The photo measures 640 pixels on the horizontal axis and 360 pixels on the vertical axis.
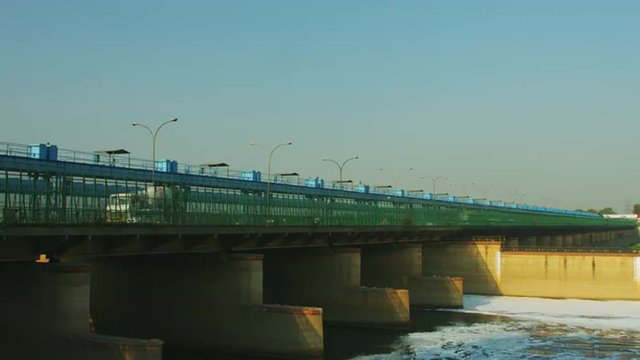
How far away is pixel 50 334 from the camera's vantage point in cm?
3575

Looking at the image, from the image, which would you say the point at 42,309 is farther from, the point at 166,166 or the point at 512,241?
the point at 512,241

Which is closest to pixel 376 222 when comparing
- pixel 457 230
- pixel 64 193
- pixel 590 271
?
pixel 457 230

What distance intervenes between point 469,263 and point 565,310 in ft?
52.2

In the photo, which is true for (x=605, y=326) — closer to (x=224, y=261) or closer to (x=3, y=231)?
(x=224, y=261)

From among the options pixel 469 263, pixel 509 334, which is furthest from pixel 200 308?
pixel 469 263

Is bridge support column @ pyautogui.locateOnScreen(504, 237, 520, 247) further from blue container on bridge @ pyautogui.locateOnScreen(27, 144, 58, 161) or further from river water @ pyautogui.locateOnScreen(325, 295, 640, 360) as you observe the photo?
blue container on bridge @ pyautogui.locateOnScreen(27, 144, 58, 161)

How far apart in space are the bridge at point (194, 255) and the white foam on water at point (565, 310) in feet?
16.6

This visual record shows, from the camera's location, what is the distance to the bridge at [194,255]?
37.0 meters

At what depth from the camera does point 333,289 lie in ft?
208

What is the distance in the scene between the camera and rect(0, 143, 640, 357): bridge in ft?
121

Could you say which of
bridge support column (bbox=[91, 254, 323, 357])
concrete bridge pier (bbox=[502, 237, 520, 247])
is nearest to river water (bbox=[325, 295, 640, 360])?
bridge support column (bbox=[91, 254, 323, 357])

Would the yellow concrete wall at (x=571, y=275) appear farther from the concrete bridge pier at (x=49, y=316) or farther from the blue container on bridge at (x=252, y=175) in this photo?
the concrete bridge pier at (x=49, y=316)

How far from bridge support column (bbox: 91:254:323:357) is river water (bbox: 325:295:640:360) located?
4.85 m

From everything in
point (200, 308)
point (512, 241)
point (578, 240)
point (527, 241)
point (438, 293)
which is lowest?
point (438, 293)
